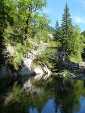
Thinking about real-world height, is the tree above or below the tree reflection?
above

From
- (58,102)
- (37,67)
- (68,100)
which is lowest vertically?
(37,67)

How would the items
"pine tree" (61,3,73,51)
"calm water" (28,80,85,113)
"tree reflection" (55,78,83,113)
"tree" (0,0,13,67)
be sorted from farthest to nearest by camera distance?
1. "pine tree" (61,3,73,51)
2. "tree" (0,0,13,67)
3. "tree reflection" (55,78,83,113)
4. "calm water" (28,80,85,113)

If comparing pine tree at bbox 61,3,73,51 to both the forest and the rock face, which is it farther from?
the rock face

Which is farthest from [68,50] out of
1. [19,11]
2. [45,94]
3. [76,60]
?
[45,94]

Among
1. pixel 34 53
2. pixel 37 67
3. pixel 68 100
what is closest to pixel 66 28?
pixel 34 53

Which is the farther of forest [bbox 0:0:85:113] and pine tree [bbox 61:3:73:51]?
pine tree [bbox 61:3:73:51]

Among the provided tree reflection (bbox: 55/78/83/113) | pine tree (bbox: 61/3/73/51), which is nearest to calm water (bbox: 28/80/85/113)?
tree reflection (bbox: 55/78/83/113)

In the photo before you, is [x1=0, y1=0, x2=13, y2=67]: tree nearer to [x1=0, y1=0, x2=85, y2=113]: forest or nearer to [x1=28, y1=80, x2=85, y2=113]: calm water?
[x1=0, y1=0, x2=85, y2=113]: forest

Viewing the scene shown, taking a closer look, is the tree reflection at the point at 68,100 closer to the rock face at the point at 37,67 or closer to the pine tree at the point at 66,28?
the rock face at the point at 37,67

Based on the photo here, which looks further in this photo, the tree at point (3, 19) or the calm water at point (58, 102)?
the tree at point (3, 19)

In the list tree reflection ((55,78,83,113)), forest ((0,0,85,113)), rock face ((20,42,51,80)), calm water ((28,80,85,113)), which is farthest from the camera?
rock face ((20,42,51,80))

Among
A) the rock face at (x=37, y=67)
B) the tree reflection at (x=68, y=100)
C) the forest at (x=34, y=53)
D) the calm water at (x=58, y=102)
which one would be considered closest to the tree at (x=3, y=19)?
the forest at (x=34, y=53)

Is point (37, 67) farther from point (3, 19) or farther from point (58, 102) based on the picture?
point (58, 102)

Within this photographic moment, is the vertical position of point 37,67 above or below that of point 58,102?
below
